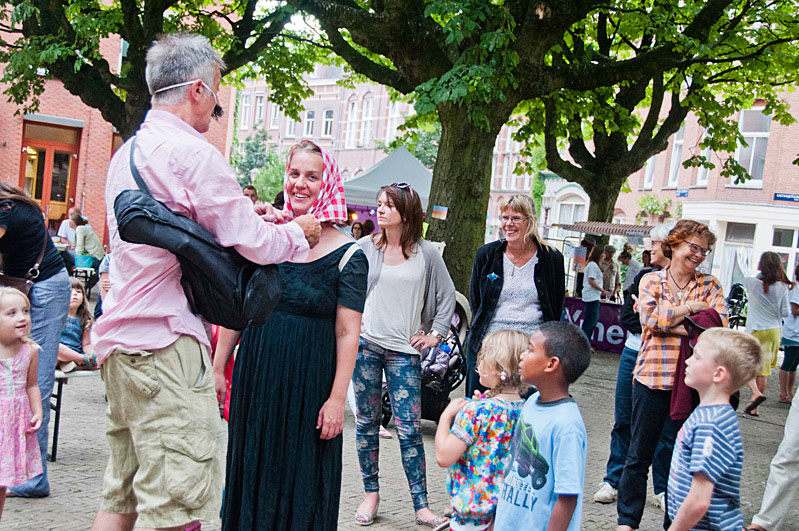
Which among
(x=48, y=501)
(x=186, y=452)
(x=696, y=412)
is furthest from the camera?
(x=48, y=501)

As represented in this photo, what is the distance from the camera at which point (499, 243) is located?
17.5ft

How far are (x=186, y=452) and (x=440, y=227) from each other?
27.5ft

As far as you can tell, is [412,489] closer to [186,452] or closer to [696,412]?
[696,412]

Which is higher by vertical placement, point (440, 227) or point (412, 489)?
point (440, 227)

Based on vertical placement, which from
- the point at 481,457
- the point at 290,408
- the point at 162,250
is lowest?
the point at 481,457

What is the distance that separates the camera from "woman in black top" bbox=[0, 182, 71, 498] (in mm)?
4379

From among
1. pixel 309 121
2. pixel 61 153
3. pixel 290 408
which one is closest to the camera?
pixel 290 408

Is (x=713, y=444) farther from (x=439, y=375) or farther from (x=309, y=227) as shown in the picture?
(x=439, y=375)

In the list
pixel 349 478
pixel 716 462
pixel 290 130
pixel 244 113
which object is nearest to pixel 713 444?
pixel 716 462

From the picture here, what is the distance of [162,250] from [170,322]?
0.23 meters

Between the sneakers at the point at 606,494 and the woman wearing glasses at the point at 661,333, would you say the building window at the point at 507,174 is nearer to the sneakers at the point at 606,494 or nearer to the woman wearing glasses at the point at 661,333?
the sneakers at the point at 606,494

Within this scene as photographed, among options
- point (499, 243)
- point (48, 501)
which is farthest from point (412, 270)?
point (48, 501)

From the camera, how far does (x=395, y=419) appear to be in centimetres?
489

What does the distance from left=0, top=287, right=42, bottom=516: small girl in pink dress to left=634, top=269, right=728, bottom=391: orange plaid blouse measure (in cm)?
346
